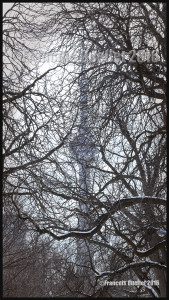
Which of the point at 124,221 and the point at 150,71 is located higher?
the point at 150,71

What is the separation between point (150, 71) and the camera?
5.09 meters

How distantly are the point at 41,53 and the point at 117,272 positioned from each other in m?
3.13

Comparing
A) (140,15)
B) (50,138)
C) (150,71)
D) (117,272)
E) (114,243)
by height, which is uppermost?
(140,15)

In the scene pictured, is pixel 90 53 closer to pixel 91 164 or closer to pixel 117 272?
pixel 91 164

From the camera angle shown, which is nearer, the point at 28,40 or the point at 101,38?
the point at 101,38

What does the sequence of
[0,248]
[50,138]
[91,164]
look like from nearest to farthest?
[0,248] → [50,138] → [91,164]

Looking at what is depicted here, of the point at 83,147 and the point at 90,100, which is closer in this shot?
the point at 90,100

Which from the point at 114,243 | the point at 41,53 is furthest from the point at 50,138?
the point at 114,243

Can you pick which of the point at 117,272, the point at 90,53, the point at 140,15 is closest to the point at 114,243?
the point at 117,272

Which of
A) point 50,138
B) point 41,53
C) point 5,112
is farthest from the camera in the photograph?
point 41,53

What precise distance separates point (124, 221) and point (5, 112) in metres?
2.26

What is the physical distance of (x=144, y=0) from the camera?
16.9 ft

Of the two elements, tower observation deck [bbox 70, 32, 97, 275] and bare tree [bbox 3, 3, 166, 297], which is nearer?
bare tree [bbox 3, 3, 166, 297]

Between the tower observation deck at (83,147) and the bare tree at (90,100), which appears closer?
the bare tree at (90,100)
